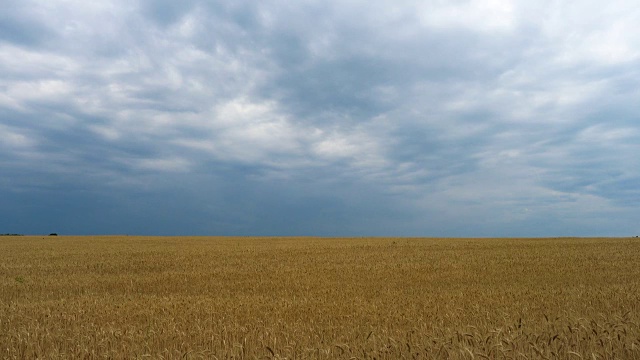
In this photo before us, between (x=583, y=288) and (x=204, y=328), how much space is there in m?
10.4

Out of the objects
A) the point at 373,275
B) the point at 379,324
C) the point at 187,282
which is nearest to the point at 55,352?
the point at 379,324

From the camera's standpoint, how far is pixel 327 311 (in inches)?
397

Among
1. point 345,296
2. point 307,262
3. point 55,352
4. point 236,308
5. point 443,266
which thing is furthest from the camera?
point 307,262

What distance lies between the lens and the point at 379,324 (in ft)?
28.1

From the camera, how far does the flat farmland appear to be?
638 centimetres

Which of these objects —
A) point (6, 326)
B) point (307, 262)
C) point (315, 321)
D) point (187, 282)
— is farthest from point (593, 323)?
point (307, 262)

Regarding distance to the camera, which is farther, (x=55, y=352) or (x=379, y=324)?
(x=379, y=324)

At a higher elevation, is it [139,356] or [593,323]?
[593,323]

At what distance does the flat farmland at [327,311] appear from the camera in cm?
638

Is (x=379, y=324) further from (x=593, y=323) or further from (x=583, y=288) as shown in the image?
(x=583, y=288)

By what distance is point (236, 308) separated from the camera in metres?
10.7

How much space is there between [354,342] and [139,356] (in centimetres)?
306

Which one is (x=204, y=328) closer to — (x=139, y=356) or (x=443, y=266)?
(x=139, y=356)

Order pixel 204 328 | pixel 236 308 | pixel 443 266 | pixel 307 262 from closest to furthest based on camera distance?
pixel 204 328, pixel 236 308, pixel 443 266, pixel 307 262
